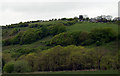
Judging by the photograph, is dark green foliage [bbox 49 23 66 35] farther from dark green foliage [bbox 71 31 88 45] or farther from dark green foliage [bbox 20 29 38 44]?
dark green foliage [bbox 71 31 88 45]

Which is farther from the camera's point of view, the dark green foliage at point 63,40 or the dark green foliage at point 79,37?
the dark green foliage at point 63,40

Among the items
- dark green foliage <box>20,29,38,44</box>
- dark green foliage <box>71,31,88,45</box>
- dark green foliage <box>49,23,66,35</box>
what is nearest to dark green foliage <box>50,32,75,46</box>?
dark green foliage <box>71,31,88,45</box>

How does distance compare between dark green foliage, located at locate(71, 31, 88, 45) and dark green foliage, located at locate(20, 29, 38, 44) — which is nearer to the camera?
dark green foliage, located at locate(71, 31, 88, 45)

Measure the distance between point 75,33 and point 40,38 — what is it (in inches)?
1317

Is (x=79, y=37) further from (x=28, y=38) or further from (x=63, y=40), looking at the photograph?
(x=28, y=38)

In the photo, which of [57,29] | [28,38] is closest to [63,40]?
[57,29]

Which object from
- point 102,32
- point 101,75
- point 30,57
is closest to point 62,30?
point 102,32

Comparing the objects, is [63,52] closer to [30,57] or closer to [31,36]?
[30,57]

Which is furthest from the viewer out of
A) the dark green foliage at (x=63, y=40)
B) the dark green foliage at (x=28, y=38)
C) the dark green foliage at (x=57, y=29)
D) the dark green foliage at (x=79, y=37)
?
the dark green foliage at (x=28, y=38)

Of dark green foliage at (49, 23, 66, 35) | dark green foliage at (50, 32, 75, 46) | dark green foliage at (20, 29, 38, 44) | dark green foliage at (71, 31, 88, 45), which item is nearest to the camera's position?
dark green foliage at (71, 31, 88, 45)

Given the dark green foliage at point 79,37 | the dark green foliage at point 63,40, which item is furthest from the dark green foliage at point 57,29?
the dark green foliage at point 79,37

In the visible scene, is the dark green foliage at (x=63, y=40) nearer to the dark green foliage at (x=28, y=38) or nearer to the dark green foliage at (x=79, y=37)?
the dark green foliage at (x=79, y=37)

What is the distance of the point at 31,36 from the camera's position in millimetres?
149500

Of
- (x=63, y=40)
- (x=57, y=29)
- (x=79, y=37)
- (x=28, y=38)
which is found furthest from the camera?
(x=57, y=29)
